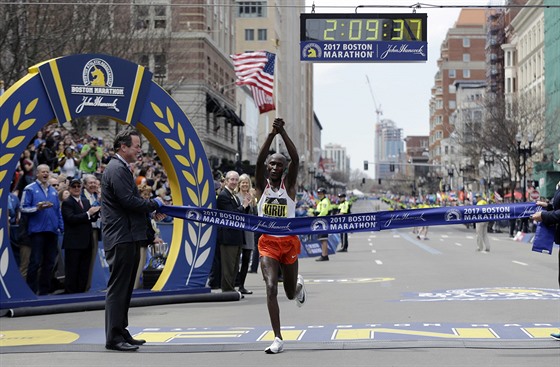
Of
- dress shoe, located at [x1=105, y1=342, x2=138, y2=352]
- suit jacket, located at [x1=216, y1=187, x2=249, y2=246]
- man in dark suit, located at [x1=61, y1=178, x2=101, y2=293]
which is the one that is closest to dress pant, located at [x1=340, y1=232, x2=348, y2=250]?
suit jacket, located at [x1=216, y1=187, x2=249, y2=246]

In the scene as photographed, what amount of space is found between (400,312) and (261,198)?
Result: 3.54 m

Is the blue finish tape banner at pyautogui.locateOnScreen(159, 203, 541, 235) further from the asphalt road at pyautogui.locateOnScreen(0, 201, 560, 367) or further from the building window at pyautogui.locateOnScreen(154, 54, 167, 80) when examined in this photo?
the building window at pyautogui.locateOnScreen(154, 54, 167, 80)

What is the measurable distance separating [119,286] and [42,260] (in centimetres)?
521

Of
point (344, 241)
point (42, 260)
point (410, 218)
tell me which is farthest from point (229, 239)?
point (344, 241)

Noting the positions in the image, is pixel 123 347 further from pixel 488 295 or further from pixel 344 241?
pixel 344 241

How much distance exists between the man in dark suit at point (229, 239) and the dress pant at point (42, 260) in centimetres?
263

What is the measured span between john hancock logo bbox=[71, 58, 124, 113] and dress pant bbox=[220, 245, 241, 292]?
9.93 feet

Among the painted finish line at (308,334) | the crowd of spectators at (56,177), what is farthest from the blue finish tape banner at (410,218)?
the crowd of spectators at (56,177)

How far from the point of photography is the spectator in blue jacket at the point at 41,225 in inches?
562

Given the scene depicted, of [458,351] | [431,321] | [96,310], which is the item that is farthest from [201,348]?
[96,310]

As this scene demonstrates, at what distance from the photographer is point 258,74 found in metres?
28.5

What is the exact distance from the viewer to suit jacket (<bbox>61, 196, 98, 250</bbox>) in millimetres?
14820

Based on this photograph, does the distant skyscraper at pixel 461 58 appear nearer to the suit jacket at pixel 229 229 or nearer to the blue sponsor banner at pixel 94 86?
the suit jacket at pixel 229 229

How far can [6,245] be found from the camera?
13.2 metres
